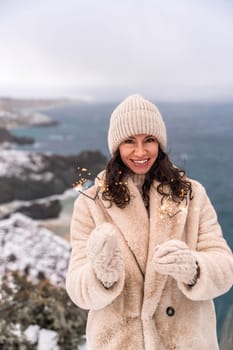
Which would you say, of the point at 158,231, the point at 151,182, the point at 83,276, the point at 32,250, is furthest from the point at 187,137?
the point at 83,276

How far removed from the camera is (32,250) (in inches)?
96.8

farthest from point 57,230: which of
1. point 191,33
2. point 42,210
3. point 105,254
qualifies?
point 105,254

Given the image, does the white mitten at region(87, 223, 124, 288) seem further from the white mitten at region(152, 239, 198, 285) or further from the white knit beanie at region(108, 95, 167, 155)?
the white knit beanie at region(108, 95, 167, 155)

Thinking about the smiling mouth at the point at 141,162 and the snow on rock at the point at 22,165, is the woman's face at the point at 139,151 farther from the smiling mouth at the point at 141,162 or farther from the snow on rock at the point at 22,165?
the snow on rock at the point at 22,165

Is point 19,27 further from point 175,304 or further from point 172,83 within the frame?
point 175,304

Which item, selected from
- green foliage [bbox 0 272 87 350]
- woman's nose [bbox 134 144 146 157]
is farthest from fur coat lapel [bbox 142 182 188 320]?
green foliage [bbox 0 272 87 350]

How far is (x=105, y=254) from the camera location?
0.93m

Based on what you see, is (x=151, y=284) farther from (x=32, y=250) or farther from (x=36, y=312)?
(x=32, y=250)

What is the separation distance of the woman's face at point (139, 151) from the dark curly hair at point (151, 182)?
0.04 meters

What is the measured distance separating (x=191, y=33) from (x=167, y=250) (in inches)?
67.1

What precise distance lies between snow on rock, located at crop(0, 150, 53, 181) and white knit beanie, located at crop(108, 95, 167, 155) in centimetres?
149

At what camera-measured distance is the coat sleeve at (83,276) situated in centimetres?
99

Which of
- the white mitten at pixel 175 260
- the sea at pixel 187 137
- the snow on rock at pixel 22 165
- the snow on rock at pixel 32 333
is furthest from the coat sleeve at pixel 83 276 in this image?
the snow on rock at pixel 22 165

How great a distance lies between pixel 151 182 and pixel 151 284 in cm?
27
